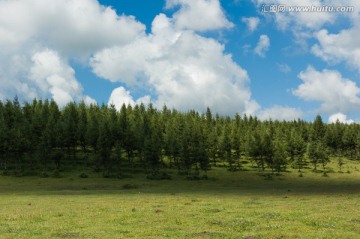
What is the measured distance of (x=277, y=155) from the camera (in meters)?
133

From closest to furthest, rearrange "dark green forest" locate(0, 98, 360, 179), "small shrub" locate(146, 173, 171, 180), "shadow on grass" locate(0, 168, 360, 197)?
"shadow on grass" locate(0, 168, 360, 197) → "small shrub" locate(146, 173, 171, 180) → "dark green forest" locate(0, 98, 360, 179)

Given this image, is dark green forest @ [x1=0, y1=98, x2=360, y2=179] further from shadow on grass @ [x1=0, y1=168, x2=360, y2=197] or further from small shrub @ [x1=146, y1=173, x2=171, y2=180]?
shadow on grass @ [x1=0, y1=168, x2=360, y2=197]

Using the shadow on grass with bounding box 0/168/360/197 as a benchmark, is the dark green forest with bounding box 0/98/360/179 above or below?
above

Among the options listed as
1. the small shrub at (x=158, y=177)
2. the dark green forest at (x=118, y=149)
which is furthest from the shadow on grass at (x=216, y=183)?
the dark green forest at (x=118, y=149)

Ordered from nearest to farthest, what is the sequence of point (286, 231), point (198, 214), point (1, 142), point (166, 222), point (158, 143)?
point (286, 231), point (166, 222), point (198, 214), point (1, 142), point (158, 143)

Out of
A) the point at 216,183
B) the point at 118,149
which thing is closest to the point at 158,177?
the point at 216,183

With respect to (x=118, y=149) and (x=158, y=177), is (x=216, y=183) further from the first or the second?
(x=118, y=149)

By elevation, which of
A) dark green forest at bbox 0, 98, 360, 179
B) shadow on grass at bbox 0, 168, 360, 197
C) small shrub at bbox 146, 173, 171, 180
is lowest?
shadow on grass at bbox 0, 168, 360, 197

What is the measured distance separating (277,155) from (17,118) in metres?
109

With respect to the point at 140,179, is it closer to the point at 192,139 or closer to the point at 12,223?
the point at 192,139

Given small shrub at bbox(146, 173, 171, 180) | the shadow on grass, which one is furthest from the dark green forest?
the shadow on grass

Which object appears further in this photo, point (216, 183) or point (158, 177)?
point (158, 177)

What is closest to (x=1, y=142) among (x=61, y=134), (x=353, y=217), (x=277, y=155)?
(x=61, y=134)

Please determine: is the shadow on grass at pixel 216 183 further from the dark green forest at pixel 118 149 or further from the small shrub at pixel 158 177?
the dark green forest at pixel 118 149
